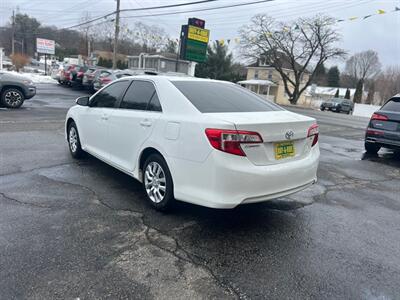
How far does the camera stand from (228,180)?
3.22 meters

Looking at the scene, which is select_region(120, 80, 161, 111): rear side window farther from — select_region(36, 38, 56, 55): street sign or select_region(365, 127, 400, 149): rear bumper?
select_region(36, 38, 56, 55): street sign

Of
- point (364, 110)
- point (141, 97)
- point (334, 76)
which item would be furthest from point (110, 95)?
point (334, 76)

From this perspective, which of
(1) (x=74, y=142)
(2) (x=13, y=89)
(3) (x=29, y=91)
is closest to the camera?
(1) (x=74, y=142)

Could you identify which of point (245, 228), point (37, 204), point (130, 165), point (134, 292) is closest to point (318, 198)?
point (245, 228)

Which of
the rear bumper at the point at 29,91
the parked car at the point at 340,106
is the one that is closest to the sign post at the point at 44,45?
the parked car at the point at 340,106

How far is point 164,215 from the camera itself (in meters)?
3.93

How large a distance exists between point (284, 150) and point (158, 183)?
151 cm

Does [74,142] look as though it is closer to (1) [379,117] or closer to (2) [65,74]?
(1) [379,117]

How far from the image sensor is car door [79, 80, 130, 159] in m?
4.99

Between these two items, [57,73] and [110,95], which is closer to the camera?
[110,95]

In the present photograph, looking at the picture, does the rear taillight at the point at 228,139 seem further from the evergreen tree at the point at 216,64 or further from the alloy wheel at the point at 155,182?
the evergreen tree at the point at 216,64

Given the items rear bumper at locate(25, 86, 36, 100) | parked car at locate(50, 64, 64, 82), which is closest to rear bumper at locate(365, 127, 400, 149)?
rear bumper at locate(25, 86, 36, 100)

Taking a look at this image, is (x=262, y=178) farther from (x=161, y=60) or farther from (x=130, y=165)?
(x=161, y=60)

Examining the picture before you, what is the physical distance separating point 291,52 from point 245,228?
44.6 m
